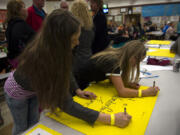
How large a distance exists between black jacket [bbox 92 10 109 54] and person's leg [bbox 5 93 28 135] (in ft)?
3.41

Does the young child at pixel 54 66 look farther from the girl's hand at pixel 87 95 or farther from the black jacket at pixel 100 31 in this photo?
the black jacket at pixel 100 31

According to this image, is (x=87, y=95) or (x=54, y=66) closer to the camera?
(x=54, y=66)

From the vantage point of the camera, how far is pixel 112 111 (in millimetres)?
846

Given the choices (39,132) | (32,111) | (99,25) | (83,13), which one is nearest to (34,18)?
(83,13)

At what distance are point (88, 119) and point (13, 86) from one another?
0.44 meters

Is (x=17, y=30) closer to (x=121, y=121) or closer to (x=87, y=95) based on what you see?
(x=87, y=95)

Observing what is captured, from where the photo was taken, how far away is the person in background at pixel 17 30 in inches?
49.1

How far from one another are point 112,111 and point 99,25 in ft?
3.53

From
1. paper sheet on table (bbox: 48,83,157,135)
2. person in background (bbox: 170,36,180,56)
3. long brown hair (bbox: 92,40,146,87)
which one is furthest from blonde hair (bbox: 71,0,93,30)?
person in background (bbox: 170,36,180,56)

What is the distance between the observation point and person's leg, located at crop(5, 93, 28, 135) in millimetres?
861

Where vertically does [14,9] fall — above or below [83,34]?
above

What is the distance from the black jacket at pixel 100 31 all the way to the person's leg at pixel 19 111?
1038 millimetres

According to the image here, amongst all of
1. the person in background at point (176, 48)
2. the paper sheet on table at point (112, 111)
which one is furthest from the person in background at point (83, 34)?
the person in background at point (176, 48)

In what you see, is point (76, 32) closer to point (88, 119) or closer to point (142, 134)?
point (88, 119)
